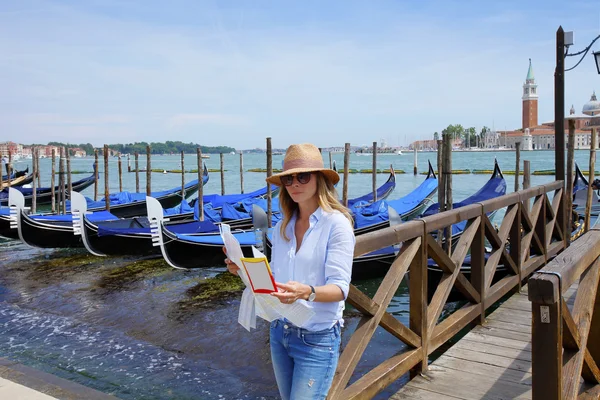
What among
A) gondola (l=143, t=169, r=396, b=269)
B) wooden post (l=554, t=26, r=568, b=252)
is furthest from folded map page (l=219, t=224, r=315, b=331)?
gondola (l=143, t=169, r=396, b=269)

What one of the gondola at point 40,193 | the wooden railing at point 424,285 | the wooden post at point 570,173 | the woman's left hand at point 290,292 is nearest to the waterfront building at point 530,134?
the gondola at point 40,193

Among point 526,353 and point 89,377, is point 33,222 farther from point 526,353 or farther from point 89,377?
point 526,353

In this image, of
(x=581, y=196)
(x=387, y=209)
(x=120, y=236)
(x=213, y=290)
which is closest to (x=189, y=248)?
(x=213, y=290)

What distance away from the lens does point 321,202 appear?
5.40 feet

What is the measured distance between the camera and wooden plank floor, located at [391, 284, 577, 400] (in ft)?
8.71

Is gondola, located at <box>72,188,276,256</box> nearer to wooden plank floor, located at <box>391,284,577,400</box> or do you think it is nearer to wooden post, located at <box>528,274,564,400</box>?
wooden plank floor, located at <box>391,284,577,400</box>

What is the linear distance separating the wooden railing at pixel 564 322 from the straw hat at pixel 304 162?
2.29ft

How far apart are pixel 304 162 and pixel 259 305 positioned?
1.53 ft

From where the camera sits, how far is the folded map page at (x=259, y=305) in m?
1.57

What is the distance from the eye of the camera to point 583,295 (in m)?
2.06

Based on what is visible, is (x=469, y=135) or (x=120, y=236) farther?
(x=469, y=135)

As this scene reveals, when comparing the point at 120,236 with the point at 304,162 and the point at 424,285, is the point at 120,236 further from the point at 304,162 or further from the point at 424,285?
the point at 304,162

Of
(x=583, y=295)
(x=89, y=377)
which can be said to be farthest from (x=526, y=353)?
(x=89, y=377)

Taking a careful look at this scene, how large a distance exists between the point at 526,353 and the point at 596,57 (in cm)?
474
